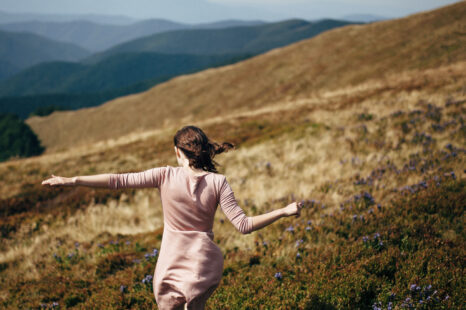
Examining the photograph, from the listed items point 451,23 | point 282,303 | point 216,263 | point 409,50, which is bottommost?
point 282,303

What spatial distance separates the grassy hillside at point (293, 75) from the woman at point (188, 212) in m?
31.8

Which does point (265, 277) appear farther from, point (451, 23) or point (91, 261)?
point (451, 23)

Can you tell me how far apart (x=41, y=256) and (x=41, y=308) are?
204cm

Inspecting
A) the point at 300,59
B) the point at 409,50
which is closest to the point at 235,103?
the point at 300,59

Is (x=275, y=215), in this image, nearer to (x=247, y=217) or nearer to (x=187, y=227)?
(x=247, y=217)

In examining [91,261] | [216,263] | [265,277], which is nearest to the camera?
[216,263]

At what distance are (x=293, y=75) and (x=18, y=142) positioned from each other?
198 feet

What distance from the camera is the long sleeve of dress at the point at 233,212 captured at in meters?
2.73

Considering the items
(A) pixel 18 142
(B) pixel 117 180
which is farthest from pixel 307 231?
(A) pixel 18 142

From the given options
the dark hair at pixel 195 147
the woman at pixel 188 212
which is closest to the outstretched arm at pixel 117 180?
the woman at pixel 188 212

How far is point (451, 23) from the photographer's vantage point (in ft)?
145

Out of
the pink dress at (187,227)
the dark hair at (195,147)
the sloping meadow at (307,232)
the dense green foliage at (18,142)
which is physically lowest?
the dense green foliage at (18,142)

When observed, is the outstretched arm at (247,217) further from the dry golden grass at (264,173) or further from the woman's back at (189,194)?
the dry golden grass at (264,173)

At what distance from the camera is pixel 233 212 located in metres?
2.81
